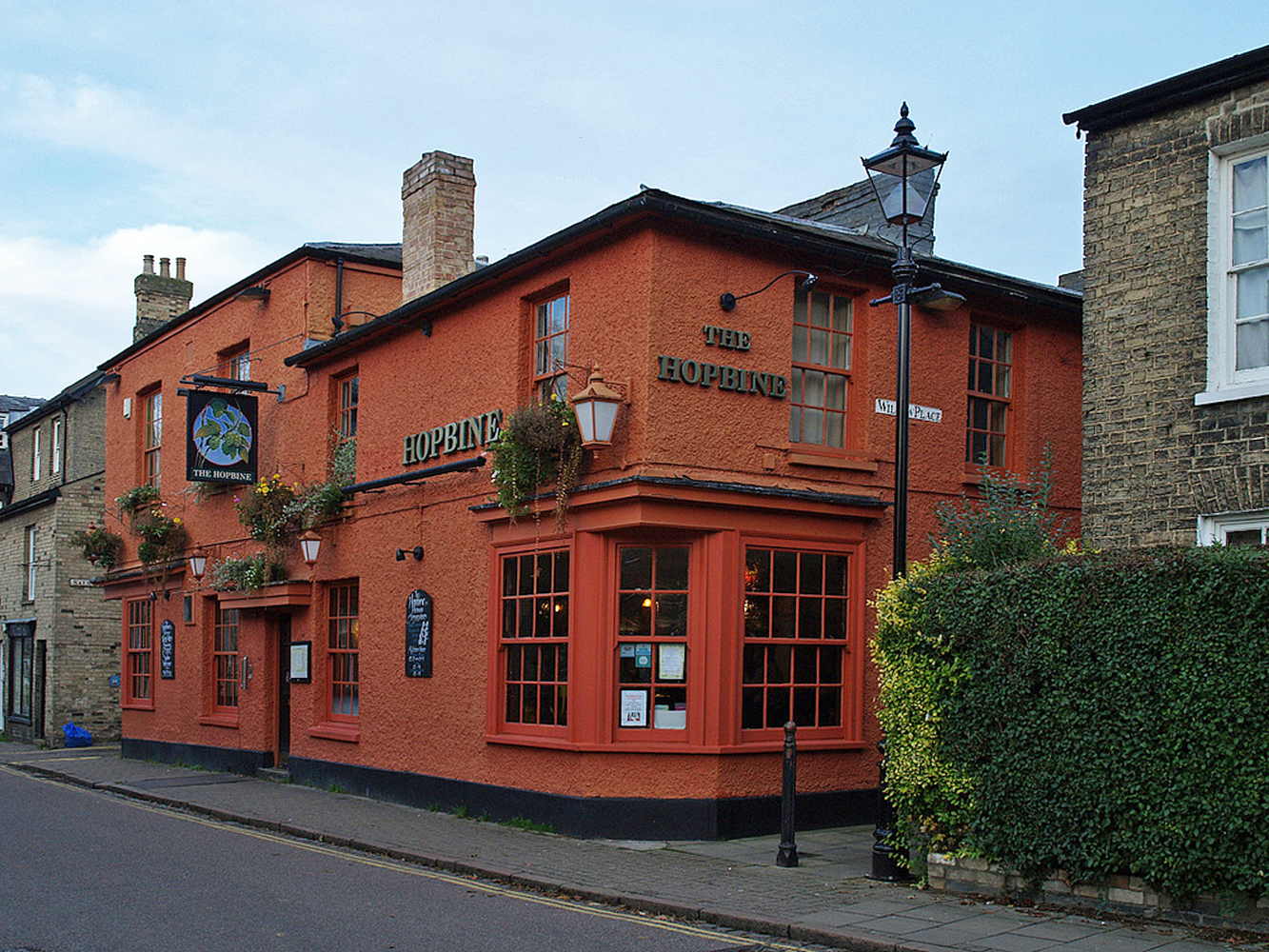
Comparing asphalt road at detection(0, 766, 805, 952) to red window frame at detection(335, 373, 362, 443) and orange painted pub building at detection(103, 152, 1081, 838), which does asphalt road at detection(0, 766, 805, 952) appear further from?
red window frame at detection(335, 373, 362, 443)

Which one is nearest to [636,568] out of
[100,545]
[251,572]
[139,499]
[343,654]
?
Result: [343,654]

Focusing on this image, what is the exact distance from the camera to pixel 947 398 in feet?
46.6

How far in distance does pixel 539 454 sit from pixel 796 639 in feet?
10.5

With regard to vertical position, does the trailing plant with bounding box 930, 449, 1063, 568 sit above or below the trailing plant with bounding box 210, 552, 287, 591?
above

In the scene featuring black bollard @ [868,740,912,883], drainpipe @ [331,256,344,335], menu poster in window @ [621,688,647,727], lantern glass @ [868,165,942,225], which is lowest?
black bollard @ [868,740,912,883]

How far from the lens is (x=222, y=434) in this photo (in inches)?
765

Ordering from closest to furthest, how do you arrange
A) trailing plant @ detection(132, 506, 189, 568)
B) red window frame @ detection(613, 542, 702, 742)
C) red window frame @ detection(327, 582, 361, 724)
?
red window frame @ detection(613, 542, 702, 742), red window frame @ detection(327, 582, 361, 724), trailing plant @ detection(132, 506, 189, 568)

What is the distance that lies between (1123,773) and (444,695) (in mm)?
8560

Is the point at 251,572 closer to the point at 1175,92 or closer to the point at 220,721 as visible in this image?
the point at 220,721

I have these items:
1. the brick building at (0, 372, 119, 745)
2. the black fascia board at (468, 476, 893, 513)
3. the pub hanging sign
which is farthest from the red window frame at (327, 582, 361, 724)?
the brick building at (0, 372, 119, 745)

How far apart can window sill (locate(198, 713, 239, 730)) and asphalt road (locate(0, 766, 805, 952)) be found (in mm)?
7205

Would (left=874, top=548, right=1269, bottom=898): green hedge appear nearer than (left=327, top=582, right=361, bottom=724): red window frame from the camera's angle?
Yes

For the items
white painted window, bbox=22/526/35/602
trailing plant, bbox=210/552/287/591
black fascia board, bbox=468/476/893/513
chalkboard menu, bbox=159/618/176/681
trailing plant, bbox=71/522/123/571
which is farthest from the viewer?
white painted window, bbox=22/526/35/602

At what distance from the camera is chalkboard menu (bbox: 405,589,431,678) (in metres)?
15.2
